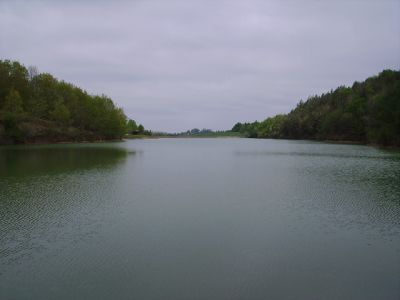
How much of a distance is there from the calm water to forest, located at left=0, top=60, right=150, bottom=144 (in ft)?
211

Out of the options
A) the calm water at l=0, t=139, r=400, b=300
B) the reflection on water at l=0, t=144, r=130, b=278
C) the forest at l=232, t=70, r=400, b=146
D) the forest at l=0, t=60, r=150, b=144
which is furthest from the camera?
the forest at l=0, t=60, r=150, b=144

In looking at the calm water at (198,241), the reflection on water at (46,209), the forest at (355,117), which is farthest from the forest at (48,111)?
the forest at (355,117)

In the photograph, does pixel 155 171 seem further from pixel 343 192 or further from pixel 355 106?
pixel 355 106

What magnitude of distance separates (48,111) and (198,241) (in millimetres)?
97324

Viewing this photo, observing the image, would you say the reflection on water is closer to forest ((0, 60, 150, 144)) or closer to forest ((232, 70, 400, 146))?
forest ((232, 70, 400, 146))

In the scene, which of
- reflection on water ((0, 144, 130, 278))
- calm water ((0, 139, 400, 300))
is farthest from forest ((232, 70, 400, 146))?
reflection on water ((0, 144, 130, 278))

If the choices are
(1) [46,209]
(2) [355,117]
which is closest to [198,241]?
(1) [46,209]

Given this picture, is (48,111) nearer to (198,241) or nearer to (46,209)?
(46,209)

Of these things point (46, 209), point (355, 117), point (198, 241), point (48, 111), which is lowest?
point (198, 241)

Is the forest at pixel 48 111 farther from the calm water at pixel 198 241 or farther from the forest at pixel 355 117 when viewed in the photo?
the forest at pixel 355 117

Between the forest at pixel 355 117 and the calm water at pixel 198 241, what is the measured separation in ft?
154

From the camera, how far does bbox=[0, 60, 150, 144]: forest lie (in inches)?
3226

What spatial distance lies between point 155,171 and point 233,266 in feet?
78.8

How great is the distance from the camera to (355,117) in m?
101
